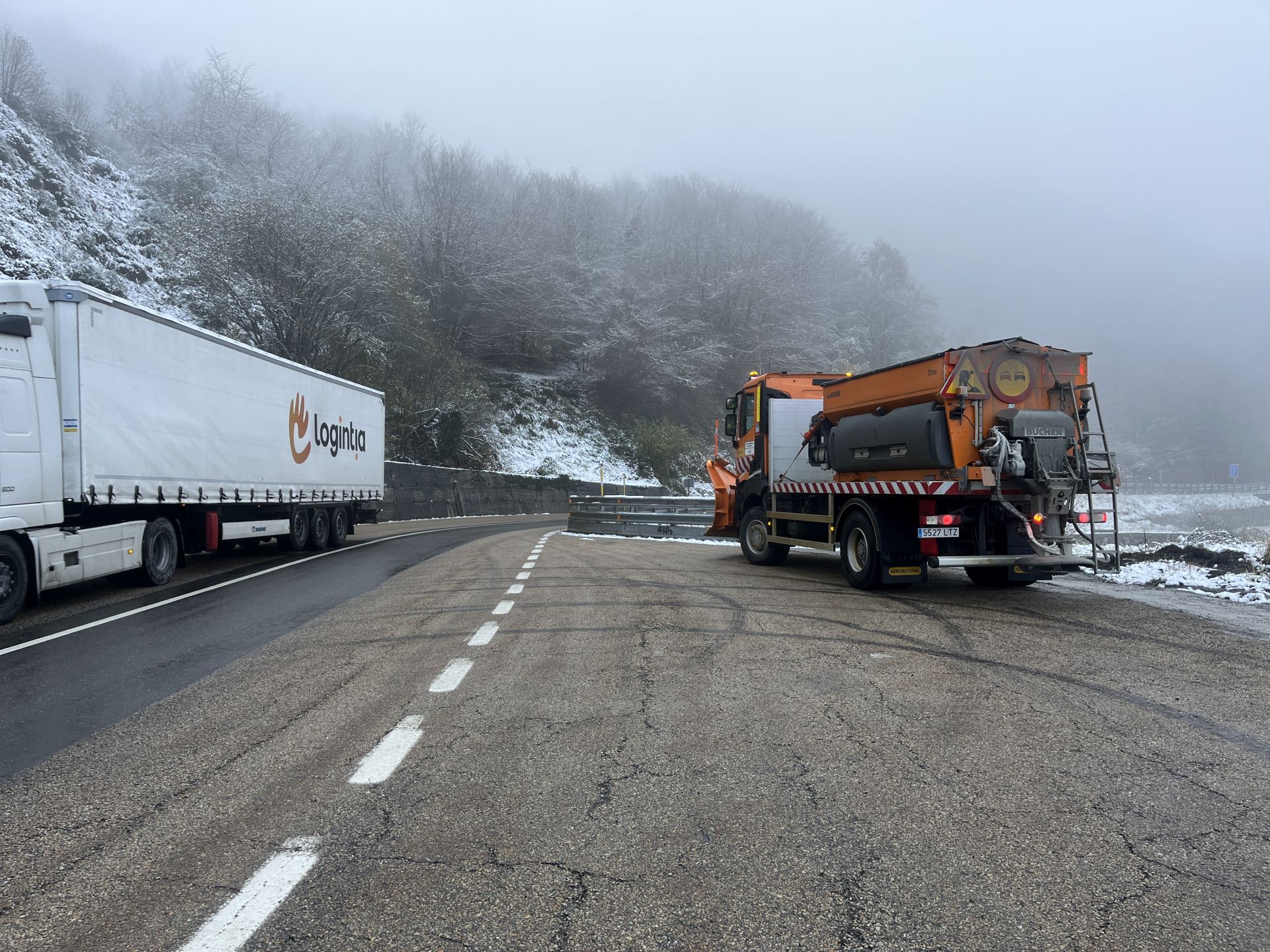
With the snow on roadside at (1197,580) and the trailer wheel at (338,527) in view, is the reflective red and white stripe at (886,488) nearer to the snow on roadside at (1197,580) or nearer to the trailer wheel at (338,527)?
the snow on roadside at (1197,580)

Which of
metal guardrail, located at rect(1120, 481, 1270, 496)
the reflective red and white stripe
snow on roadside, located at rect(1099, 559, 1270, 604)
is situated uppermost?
the reflective red and white stripe

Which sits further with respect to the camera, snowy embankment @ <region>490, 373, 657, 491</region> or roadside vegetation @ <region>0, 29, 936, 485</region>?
snowy embankment @ <region>490, 373, 657, 491</region>

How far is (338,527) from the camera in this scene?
65.6ft

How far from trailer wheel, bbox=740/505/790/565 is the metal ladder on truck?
17.2ft

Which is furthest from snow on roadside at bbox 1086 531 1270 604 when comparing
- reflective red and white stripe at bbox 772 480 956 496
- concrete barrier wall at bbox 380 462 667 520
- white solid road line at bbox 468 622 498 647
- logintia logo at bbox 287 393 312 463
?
concrete barrier wall at bbox 380 462 667 520

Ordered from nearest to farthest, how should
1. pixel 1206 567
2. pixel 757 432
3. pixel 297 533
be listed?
pixel 1206 567 < pixel 757 432 < pixel 297 533

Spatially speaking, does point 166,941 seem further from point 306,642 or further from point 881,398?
point 881,398

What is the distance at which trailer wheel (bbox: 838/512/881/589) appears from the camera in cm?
1079

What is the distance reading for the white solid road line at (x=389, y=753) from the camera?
3949 millimetres

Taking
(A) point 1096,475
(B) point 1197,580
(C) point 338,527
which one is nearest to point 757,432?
(A) point 1096,475

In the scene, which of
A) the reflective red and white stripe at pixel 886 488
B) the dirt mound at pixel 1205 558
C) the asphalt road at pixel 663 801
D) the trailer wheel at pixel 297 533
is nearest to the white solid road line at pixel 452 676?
the asphalt road at pixel 663 801

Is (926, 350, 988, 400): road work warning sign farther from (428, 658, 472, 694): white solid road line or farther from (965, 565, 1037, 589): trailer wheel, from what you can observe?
(428, 658, 472, 694): white solid road line

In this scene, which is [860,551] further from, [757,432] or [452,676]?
[452,676]

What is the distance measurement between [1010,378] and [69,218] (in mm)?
40359
